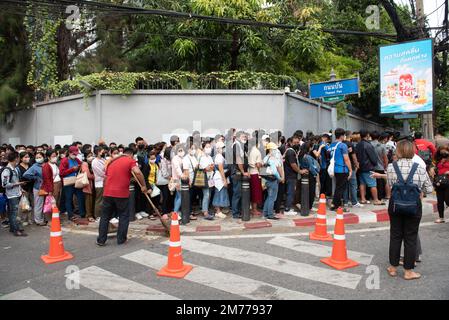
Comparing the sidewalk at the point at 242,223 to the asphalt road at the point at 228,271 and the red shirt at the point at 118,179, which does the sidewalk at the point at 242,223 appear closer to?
the asphalt road at the point at 228,271

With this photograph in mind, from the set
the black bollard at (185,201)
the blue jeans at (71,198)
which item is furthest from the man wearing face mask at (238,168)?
the blue jeans at (71,198)

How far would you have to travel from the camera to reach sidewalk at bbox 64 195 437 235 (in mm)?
7762

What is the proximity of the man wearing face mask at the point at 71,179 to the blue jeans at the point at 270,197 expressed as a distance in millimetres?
4318

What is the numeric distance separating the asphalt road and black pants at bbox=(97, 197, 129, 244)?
0.64ft

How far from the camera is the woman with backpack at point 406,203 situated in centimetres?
483

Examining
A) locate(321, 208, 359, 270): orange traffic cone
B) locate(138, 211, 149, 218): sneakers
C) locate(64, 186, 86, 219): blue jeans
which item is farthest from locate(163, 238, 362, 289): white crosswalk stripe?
locate(64, 186, 86, 219): blue jeans

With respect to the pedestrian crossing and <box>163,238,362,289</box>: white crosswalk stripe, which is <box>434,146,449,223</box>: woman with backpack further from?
<box>163,238,362,289</box>: white crosswalk stripe

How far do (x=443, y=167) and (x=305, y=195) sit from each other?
9.25 feet

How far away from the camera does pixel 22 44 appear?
15.1 metres

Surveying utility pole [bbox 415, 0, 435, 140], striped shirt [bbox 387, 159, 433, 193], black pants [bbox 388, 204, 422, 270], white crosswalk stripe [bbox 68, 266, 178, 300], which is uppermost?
utility pole [bbox 415, 0, 435, 140]

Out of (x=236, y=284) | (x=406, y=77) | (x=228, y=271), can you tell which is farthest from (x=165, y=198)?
(x=406, y=77)

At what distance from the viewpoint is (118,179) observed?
6.70 meters

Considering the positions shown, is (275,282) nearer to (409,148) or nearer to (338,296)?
(338,296)

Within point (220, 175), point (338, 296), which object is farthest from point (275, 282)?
point (220, 175)
